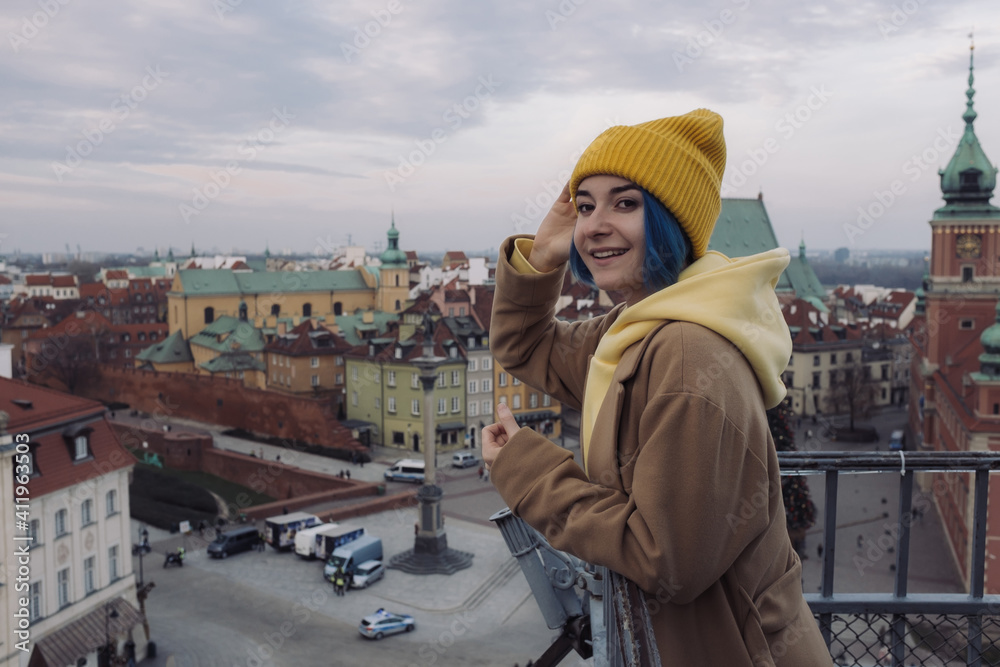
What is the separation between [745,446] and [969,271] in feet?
115

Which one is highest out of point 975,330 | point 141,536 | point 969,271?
point 969,271

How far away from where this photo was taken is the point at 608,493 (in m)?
1.91

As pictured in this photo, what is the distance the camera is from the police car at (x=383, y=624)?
17.9 m

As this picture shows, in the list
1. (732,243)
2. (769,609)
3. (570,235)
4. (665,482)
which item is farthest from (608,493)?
(732,243)

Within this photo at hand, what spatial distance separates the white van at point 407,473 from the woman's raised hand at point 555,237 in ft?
91.7

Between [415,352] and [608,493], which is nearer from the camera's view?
[608,493]

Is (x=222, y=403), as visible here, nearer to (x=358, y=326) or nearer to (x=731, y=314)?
(x=358, y=326)

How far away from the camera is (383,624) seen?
17984 millimetres

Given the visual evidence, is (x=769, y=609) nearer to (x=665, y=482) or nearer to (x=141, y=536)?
(x=665, y=482)

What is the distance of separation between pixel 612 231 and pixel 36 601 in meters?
15.1

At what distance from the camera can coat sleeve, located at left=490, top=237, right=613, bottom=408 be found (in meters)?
2.65

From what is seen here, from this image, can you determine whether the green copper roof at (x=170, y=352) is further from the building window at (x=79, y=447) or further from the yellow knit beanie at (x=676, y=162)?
the yellow knit beanie at (x=676, y=162)

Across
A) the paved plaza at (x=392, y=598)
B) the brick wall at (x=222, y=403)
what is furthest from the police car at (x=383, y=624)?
the brick wall at (x=222, y=403)

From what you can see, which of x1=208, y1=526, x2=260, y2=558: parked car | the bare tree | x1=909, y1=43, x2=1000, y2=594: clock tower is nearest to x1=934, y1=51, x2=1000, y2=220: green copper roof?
x1=909, y1=43, x2=1000, y2=594: clock tower
